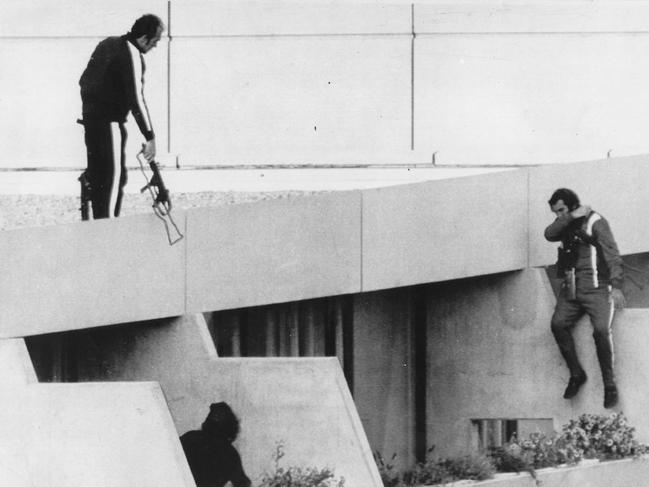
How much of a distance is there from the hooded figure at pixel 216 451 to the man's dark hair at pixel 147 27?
106 inches

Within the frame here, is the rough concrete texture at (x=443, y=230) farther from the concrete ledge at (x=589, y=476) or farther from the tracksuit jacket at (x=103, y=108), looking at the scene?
A: the tracksuit jacket at (x=103, y=108)

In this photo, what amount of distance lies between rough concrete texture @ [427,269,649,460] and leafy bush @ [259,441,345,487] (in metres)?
4.01

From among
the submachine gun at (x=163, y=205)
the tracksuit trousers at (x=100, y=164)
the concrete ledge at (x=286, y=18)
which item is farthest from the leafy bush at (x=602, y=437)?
the concrete ledge at (x=286, y=18)

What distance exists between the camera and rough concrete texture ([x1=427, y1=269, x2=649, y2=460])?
1484cm

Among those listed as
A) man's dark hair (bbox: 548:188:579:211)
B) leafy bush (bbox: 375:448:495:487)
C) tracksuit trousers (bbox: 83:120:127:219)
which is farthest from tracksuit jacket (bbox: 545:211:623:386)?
tracksuit trousers (bbox: 83:120:127:219)

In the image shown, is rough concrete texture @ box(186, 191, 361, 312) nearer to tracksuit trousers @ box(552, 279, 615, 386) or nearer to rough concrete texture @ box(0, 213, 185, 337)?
rough concrete texture @ box(0, 213, 185, 337)

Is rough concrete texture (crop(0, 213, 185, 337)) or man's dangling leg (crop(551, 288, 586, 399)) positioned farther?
man's dangling leg (crop(551, 288, 586, 399))

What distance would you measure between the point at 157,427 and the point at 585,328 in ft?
19.4

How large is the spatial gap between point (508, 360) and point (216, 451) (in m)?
4.34

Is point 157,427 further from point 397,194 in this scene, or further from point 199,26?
point 199,26

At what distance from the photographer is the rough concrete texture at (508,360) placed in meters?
14.8

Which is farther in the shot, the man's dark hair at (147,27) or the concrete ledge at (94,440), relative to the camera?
the man's dark hair at (147,27)

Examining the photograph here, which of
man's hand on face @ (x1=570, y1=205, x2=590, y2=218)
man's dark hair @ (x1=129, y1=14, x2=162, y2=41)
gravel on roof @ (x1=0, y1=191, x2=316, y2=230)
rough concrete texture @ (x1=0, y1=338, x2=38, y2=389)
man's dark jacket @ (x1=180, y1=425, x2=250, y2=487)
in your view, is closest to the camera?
rough concrete texture @ (x1=0, y1=338, x2=38, y2=389)

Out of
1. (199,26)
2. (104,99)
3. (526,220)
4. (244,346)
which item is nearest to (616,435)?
(526,220)
